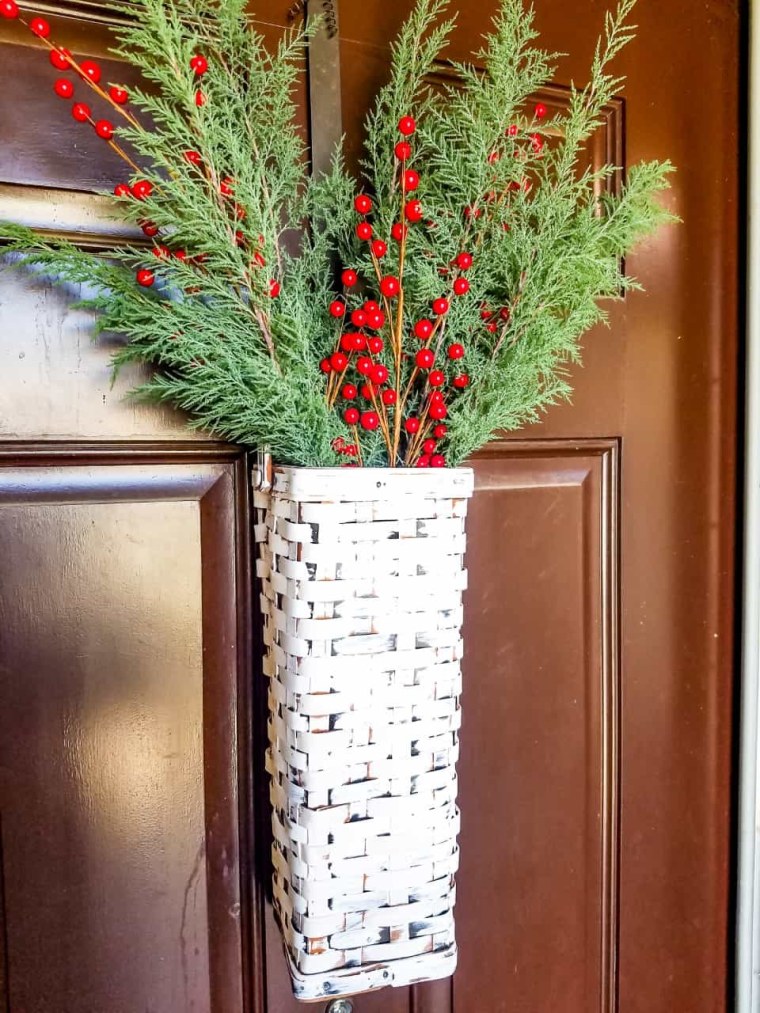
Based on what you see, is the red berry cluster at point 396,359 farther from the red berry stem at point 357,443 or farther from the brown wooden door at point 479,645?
the brown wooden door at point 479,645

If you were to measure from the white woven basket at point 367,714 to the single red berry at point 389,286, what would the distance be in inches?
4.7

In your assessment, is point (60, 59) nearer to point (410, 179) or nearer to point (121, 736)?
point (410, 179)

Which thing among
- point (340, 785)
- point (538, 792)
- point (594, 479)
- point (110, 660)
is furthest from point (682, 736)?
point (110, 660)

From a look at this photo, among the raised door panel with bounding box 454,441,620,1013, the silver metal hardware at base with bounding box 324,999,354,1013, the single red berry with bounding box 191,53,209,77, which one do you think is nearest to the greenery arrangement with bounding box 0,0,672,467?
the single red berry with bounding box 191,53,209,77

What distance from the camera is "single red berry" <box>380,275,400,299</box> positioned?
0.46m

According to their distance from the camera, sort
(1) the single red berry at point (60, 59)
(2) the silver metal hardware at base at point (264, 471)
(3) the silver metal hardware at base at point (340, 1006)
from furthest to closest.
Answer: (3) the silver metal hardware at base at point (340, 1006) → (2) the silver metal hardware at base at point (264, 471) → (1) the single red berry at point (60, 59)

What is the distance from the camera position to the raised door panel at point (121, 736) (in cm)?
53

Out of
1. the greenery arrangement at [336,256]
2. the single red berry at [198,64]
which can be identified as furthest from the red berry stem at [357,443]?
the single red berry at [198,64]

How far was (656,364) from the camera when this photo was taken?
73 centimetres

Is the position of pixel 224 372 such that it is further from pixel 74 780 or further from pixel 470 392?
pixel 74 780

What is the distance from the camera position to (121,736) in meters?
0.56

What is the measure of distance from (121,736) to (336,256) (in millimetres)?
413

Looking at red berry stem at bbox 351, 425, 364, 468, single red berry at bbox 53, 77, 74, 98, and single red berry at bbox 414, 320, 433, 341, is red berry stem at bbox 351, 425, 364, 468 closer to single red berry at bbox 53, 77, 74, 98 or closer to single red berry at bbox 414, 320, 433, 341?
single red berry at bbox 414, 320, 433, 341

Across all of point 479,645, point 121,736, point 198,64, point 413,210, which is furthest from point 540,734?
point 198,64
